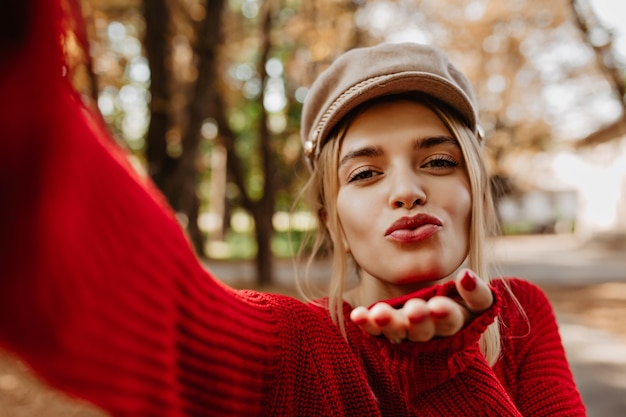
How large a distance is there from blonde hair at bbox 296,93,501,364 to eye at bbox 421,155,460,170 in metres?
0.04

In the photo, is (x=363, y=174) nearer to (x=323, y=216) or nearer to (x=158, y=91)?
(x=323, y=216)

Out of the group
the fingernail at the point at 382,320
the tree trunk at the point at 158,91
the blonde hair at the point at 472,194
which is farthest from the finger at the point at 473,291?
the tree trunk at the point at 158,91

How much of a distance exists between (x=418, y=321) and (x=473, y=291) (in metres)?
0.10

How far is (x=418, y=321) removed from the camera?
81 centimetres

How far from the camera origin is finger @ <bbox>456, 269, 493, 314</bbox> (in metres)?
0.83

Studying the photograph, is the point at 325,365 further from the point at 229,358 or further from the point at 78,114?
the point at 78,114

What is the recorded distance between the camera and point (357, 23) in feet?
31.4

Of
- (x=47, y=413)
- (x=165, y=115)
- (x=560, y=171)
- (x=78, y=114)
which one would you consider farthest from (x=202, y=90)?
(x=560, y=171)

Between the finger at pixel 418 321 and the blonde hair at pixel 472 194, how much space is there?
44 centimetres

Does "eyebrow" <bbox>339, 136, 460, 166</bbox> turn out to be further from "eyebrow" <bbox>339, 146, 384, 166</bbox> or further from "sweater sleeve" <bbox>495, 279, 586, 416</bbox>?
"sweater sleeve" <bbox>495, 279, 586, 416</bbox>

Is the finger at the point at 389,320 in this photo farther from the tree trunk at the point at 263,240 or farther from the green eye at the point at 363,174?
the tree trunk at the point at 263,240

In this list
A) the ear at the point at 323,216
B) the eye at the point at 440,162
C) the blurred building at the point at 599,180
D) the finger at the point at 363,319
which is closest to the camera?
the finger at the point at 363,319

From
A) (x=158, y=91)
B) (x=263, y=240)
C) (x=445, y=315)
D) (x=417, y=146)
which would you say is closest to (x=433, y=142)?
(x=417, y=146)

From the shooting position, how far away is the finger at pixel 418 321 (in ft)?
2.61
